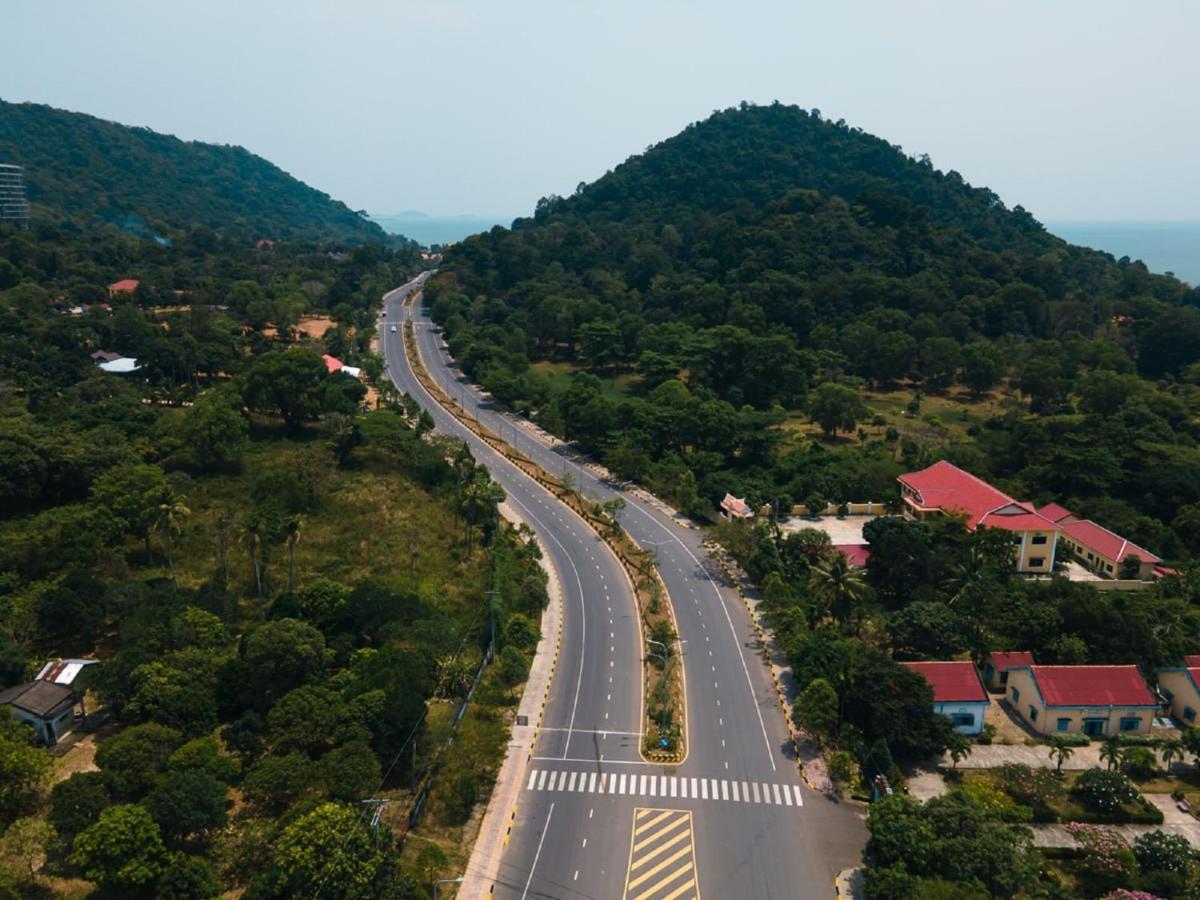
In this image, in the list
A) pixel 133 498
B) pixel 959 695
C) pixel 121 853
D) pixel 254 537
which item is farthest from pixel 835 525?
pixel 121 853

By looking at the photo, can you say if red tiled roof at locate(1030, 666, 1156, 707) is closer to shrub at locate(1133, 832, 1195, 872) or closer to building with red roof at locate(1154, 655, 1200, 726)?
building with red roof at locate(1154, 655, 1200, 726)

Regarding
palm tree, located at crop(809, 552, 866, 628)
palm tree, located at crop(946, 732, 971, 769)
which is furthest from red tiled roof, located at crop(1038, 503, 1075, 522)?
palm tree, located at crop(946, 732, 971, 769)

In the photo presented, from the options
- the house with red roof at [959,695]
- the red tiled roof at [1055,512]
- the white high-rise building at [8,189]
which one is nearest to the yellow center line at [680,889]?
the house with red roof at [959,695]

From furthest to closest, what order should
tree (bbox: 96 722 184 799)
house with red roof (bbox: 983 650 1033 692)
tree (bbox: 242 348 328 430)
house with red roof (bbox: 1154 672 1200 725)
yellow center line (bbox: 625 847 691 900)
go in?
tree (bbox: 242 348 328 430) < house with red roof (bbox: 983 650 1033 692) < house with red roof (bbox: 1154 672 1200 725) < tree (bbox: 96 722 184 799) < yellow center line (bbox: 625 847 691 900)

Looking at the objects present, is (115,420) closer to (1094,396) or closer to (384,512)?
(384,512)

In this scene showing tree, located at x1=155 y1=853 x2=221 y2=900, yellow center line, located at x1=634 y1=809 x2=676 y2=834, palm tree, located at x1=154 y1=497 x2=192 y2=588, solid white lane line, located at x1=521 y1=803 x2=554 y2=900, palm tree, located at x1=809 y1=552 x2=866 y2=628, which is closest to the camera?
tree, located at x1=155 y1=853 x2=221 y2=900

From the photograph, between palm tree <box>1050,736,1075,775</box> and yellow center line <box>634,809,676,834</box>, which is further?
palm tree <box>1050,736,1075,775</box>

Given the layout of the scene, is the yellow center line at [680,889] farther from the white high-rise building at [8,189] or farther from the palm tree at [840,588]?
the white high-rise building at [8,189]

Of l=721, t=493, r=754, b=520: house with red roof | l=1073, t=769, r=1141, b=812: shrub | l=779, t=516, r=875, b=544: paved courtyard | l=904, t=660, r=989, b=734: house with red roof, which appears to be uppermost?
l=721, t=493, r=754, b=520: house with red roof
